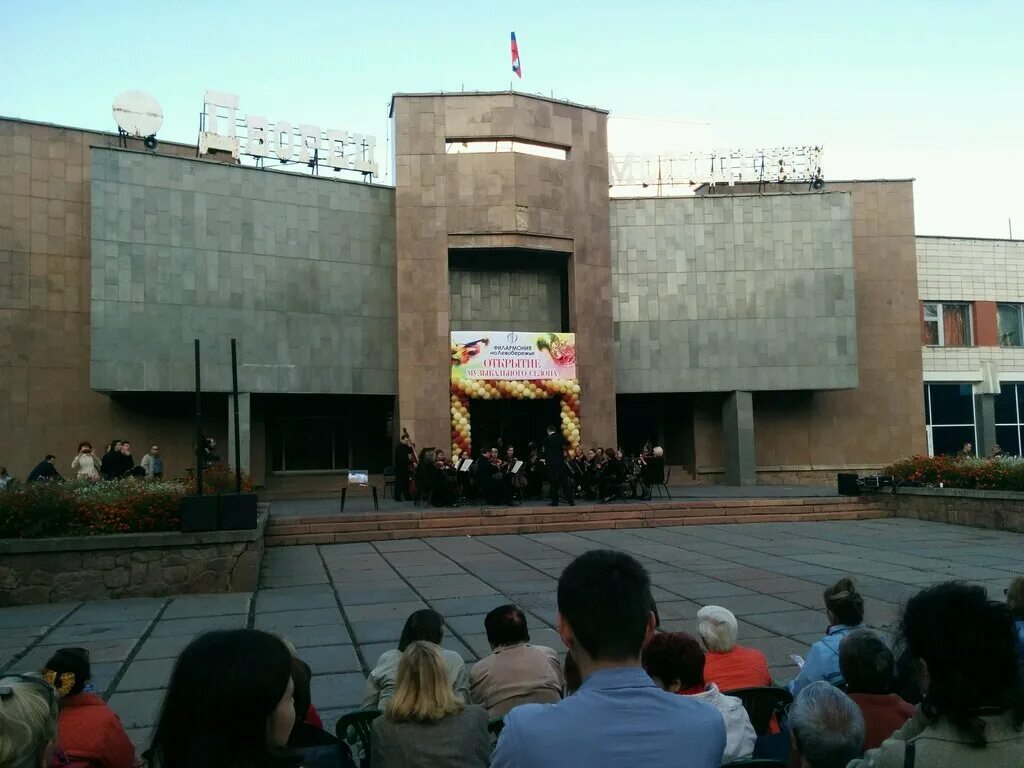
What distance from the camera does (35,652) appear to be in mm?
8711

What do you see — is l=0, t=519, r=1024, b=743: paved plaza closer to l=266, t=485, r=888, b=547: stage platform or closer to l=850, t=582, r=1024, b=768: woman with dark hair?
l=266, t=485, r=888, b=547: stage platform

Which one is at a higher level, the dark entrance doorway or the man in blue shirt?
Result: the dark entrance doorway

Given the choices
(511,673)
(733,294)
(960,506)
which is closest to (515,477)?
(960,506)

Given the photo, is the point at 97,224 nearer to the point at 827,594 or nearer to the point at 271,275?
the point at 271,275

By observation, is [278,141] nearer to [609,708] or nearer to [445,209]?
[445,209]

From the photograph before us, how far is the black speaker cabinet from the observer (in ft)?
40.1

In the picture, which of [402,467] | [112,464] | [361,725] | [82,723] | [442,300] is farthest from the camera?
[442,300]

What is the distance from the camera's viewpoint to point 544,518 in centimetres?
1916

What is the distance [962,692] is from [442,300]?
25.0 metres

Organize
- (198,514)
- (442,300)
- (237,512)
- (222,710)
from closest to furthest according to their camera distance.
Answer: (222,710)
(198,514)
(237,512)
(442,300)

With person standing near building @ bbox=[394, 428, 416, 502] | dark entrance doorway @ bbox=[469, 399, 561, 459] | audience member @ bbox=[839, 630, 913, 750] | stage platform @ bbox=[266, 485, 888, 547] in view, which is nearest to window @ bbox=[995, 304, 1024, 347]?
stage platform @ bbox=[266, 485, 888, 547]

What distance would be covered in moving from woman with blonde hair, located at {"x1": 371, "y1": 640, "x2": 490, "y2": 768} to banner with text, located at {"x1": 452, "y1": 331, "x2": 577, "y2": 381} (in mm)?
23220

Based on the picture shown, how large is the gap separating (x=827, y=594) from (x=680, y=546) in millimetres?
10586

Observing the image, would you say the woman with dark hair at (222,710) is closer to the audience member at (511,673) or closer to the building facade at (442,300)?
the audience member at (511,673)
